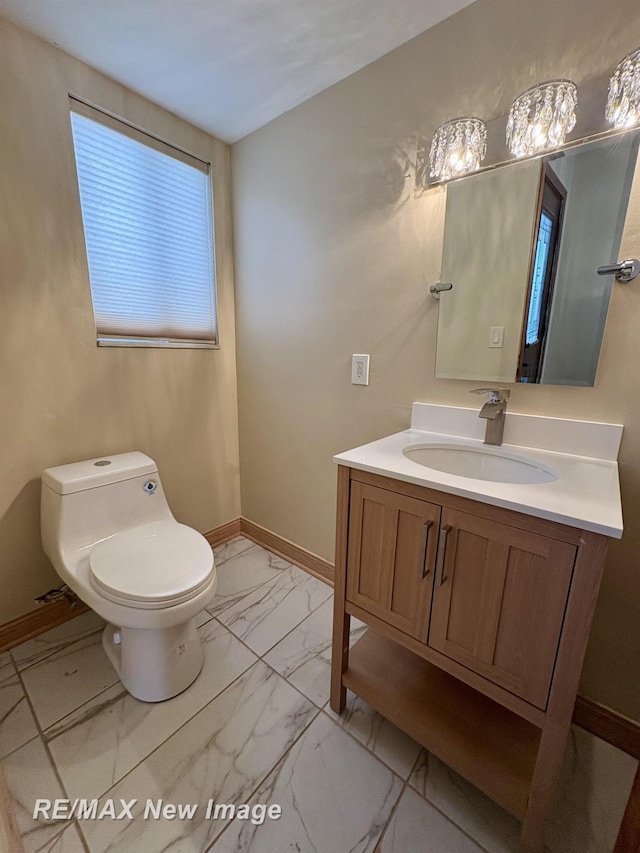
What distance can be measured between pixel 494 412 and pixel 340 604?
759 millimetres

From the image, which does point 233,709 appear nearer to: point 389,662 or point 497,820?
point 389,662

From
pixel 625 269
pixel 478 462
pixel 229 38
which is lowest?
pixel 478 462

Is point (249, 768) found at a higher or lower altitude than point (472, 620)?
lower

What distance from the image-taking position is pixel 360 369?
1.51m

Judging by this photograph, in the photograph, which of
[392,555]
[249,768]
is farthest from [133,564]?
[392,555]

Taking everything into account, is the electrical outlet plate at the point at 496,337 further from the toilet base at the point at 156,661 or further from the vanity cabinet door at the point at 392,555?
the toilet base at the point at 156,661

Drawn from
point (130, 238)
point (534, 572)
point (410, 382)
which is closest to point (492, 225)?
point (410, 382)

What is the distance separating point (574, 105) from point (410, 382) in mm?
878

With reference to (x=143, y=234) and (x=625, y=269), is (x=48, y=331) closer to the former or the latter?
(x=143, y=234)

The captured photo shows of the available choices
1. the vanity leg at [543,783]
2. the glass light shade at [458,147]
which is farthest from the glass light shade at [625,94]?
the vanity leg at [543,783]

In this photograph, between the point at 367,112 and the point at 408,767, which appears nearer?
the point at 408,767

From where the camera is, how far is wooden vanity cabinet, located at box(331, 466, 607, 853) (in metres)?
0.71

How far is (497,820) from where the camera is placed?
91 centimetres

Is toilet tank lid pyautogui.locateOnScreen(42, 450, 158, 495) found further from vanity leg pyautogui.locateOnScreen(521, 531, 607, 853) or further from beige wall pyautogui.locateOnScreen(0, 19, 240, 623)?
vanity leg pyautogui.locateOnScreen(521, 531, 607, 853)
